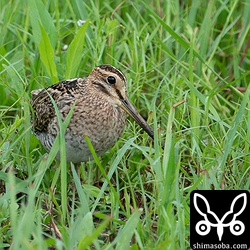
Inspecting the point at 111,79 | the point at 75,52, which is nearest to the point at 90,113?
the point at 111,79

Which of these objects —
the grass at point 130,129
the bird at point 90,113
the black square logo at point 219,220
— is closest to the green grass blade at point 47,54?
the grass at point 130,129

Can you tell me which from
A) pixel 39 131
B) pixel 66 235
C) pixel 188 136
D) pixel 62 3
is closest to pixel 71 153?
pixel 39 131

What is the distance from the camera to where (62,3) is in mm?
7336

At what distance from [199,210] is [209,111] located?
144 cm

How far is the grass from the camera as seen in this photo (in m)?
4.19

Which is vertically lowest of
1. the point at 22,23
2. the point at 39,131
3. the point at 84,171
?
the point at 84,171

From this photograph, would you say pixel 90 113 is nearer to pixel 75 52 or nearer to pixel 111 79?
pixel 111 79

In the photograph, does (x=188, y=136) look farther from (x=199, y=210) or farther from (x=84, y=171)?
(x=199, y=210)

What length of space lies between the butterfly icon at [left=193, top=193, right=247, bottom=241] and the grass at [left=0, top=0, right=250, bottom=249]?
0.09m

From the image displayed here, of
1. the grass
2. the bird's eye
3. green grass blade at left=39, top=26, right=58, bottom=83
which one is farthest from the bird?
green grass blade at left=39, top=26, right=58, bottom=83

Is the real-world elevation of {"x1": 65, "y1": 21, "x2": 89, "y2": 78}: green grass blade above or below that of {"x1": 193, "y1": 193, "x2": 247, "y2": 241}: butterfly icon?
above

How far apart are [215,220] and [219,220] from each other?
22mm

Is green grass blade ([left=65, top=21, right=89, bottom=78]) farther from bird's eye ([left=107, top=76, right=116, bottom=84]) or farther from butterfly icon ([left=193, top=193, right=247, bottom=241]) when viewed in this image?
butterfly icon ([left=193, top=193, right=247, bottom=241])

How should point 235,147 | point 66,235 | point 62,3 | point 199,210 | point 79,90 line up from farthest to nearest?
point 62,3
point 79,90
point 235,147
point 199,210
point 66,235
